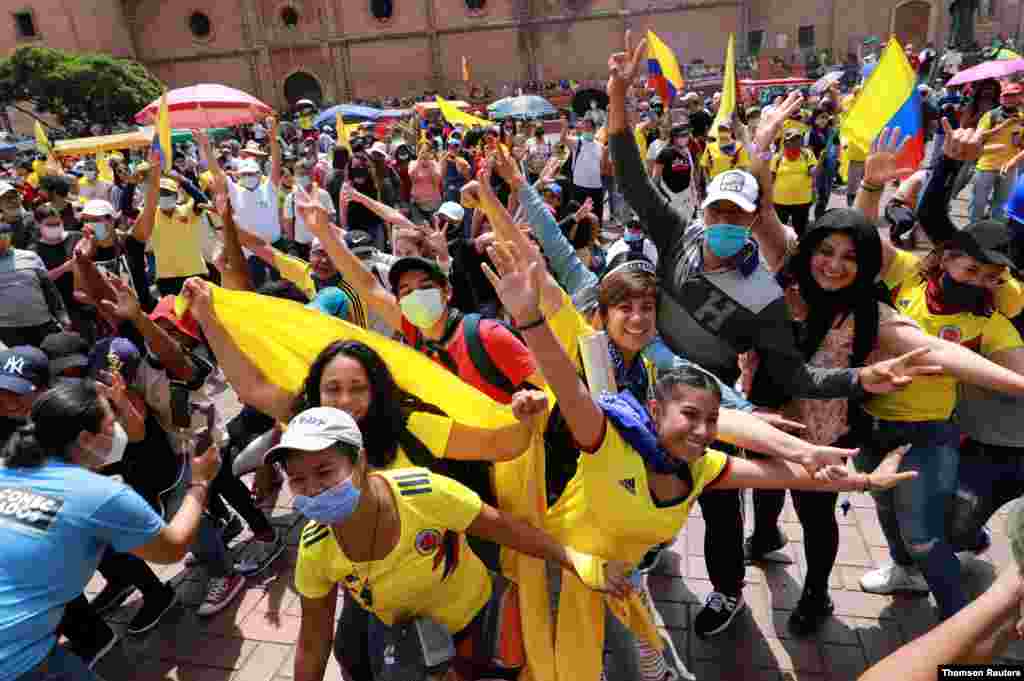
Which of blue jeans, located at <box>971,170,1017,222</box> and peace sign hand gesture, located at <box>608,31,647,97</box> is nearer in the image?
peace sign hand gesture, located at <box>608,31,647,97</box>

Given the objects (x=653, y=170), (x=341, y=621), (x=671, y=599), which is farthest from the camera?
(x=653, y=170)

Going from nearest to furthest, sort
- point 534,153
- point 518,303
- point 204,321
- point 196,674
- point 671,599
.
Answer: point 518,303 → point 204,321 → point 196,674 → point 671,599 → point 534,153

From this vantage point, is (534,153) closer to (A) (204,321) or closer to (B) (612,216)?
(B) (612,216)

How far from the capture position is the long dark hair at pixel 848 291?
8.70 feet

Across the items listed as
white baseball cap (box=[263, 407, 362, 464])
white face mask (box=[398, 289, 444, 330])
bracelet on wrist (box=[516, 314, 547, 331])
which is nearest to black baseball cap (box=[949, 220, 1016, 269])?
bracelet on wrist (box=[516, 314, 547, 331])

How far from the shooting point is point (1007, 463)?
116 inches

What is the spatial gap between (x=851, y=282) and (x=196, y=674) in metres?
3.47

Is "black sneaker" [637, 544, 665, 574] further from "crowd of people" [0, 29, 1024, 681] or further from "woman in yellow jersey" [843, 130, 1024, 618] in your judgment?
"woman in yellow jersey" [843, 130, 1024, 618]

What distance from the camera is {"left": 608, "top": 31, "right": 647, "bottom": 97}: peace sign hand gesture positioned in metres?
3.26

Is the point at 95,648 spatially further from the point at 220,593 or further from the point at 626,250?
the point at 626,250

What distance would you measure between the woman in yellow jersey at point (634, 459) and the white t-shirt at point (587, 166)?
8.30 m

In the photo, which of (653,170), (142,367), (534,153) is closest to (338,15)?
(534,153)

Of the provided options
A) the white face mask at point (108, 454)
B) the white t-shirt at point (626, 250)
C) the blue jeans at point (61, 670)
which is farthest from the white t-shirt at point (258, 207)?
the blue jeans at point (61, 670)

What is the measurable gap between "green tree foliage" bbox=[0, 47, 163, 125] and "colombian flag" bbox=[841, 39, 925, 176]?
119ft
